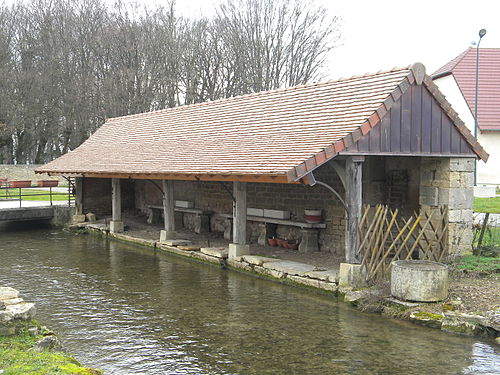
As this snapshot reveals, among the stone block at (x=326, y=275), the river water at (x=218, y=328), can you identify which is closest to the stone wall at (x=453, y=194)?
the stone block at (x=326, y=275)

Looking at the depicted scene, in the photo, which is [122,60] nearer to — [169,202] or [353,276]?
[169,202]

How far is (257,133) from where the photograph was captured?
12898 mm

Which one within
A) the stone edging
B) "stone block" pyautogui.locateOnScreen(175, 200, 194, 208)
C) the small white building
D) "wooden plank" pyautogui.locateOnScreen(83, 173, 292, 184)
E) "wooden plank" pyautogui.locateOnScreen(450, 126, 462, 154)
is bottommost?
the stone edging

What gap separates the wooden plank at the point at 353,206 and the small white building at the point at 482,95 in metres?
18.7

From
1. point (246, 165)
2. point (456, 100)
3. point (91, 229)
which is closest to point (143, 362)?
point (246, 165)

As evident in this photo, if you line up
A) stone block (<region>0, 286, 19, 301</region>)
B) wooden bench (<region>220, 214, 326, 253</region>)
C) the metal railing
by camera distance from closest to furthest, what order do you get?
stone block (<region>0, 286, 19, 301</region>)
wooden bench (<region>220, 214, 326, 253</region>)
the metal railing

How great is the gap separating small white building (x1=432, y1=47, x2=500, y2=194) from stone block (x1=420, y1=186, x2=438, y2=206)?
16.6 metres

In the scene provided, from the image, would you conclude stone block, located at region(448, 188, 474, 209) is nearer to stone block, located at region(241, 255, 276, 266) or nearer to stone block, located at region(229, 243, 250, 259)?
stone block, located at region(241, 255, 276, 266)

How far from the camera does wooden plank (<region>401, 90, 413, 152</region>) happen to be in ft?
34.1

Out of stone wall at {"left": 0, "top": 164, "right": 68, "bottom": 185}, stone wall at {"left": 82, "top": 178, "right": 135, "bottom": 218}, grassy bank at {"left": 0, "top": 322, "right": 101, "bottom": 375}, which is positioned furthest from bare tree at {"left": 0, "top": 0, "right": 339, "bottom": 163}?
grassy bank at {"left": 0, "top": 322, "right": 101, "bottom": 375}

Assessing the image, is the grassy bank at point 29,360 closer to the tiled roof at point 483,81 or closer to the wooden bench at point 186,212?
the wooden bench at point 186,212

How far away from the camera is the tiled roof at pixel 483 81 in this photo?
26.8 metres

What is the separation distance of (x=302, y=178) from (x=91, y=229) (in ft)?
37.6

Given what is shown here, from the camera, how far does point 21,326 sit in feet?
20.6
